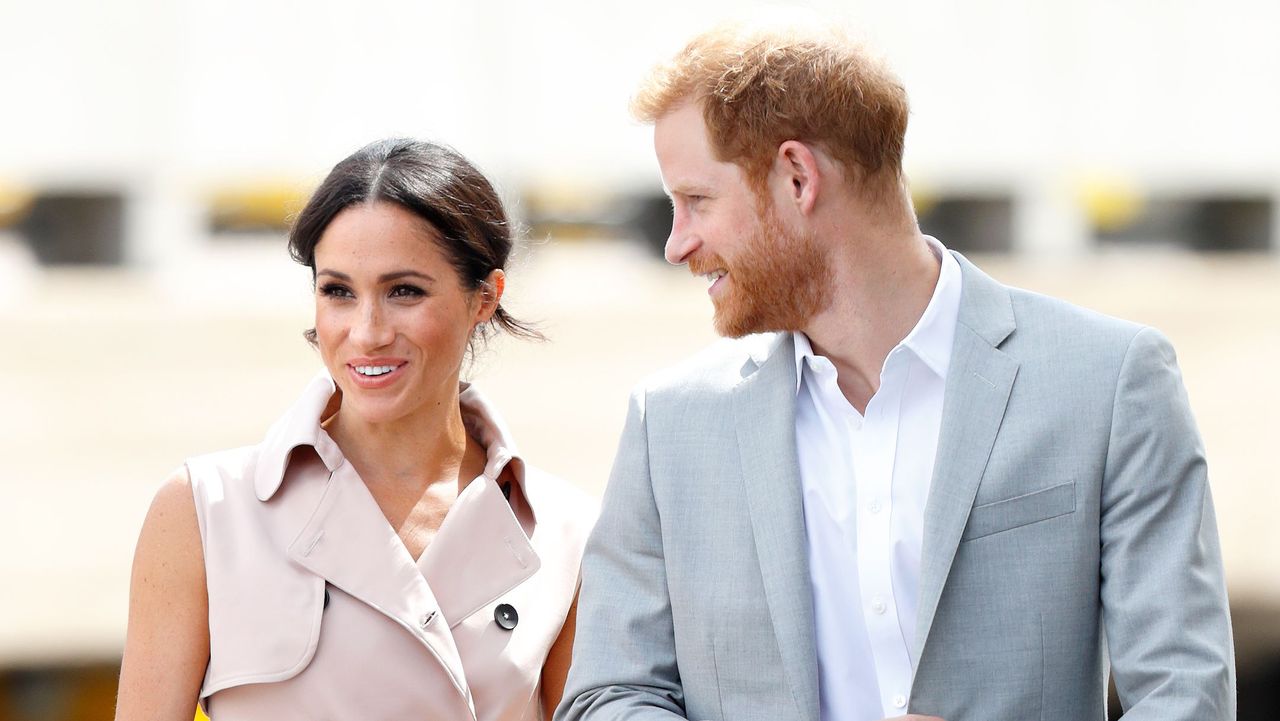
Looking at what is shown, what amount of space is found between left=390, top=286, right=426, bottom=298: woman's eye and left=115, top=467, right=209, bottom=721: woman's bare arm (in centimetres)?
51

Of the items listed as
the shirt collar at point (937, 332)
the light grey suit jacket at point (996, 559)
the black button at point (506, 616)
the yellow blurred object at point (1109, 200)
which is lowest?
the yellow blurred object at point (1109, 200)

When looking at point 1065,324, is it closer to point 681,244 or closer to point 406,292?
point 681,244

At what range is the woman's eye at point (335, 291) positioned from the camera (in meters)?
2.83

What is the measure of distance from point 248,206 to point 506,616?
26.7ft

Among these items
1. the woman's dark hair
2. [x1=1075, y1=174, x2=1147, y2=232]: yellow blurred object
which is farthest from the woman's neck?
[x1=1075, y1=174, x2=1147, y2=232]: yellow blurred object

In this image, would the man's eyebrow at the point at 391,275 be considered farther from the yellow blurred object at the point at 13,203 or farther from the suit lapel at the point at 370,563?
the yellow blurred object at the point at 13,203

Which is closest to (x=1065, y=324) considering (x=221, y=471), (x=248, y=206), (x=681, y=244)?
(x=681, y=244)

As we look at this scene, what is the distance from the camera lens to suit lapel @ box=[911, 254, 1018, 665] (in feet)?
7.15

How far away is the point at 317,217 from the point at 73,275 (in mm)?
7689

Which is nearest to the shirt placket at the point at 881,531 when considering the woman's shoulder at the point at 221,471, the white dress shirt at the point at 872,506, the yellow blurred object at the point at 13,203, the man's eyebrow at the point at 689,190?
the white dress shirt at the point at 872,506

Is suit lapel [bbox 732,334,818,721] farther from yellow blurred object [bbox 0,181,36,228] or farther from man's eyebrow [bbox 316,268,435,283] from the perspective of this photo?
yellow blurred object [bbox 0,181,36,228]

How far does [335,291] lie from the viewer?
9.30 ft

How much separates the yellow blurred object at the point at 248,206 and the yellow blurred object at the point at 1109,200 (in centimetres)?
517

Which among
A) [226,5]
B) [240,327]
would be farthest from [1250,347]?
[226,5]
